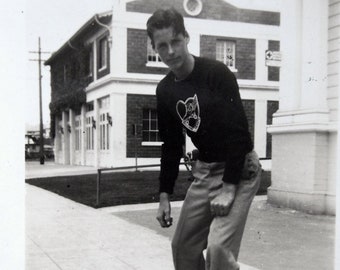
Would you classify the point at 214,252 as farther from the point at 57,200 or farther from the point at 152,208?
the point at 57,200

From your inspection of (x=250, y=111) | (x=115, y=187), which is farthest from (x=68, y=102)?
(x=250, y=111)

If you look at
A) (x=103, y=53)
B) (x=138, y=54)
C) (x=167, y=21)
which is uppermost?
(x=103, y=53)

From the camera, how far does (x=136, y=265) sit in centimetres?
523

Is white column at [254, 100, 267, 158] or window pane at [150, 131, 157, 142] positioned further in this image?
white column at [254, 100, 267, 158]

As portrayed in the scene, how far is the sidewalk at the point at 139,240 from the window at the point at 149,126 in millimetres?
1155

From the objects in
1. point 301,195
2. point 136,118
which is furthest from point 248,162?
point 301,195

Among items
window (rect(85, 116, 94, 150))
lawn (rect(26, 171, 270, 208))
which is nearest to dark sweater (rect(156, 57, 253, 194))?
window (rect(85, 116, 94, 150))

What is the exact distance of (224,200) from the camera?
300 centimetres

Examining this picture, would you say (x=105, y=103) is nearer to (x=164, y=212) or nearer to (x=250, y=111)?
(x=250, y=111)

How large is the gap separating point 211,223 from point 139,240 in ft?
11.1

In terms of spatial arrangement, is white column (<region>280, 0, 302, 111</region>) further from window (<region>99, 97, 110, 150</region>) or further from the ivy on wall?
the ivy on wall

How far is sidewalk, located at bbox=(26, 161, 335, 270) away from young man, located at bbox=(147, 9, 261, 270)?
78.9 inches

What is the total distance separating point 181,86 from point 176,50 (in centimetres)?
22

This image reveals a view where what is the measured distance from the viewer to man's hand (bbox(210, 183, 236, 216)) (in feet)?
9.80
